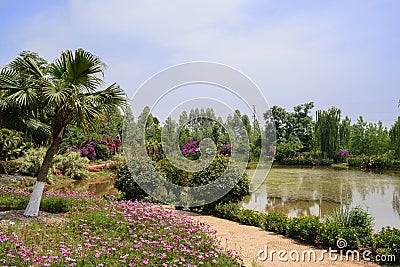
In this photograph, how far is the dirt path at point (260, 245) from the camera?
4719 millimetres

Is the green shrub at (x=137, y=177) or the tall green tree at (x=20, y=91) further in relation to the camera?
the green shrub at (x=137, y=177)

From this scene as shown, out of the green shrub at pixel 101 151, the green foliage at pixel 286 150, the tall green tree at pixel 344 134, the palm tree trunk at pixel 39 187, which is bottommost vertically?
the palm tree trunk at pixel 39 187

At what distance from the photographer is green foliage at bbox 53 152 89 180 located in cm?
1725

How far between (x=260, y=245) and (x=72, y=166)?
1393cm

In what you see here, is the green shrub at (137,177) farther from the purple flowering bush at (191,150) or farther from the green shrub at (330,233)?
the green shrub at (330,233)

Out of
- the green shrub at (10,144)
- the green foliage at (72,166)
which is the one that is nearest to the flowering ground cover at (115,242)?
the green shrub at (10,144)

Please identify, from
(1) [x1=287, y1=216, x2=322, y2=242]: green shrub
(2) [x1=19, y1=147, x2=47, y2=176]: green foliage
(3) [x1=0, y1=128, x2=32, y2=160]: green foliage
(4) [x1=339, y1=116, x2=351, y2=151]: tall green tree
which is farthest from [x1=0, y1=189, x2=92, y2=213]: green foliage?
(4) [x1=339, y1=116, x2=351, y2=151]: tall green tree

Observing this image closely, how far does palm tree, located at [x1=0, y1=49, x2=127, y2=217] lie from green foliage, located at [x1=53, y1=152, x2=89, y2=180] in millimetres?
10440

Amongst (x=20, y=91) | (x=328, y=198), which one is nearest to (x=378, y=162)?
(x=328, y=198)

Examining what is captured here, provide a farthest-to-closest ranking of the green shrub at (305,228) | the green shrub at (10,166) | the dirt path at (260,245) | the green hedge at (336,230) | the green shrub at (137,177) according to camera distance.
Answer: the green shrub at (10,166) < the green shrub at (137,177) < the green shrub at (305,228) < the green hedge at (336,230) < the dirt path at (260,245)

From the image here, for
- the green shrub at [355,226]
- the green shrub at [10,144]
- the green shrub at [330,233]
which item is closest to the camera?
the green shrub at [355,226]

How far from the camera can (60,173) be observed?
1725 centimetres

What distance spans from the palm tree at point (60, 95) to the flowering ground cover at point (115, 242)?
1.81 m

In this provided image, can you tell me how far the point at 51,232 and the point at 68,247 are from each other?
992 mm
